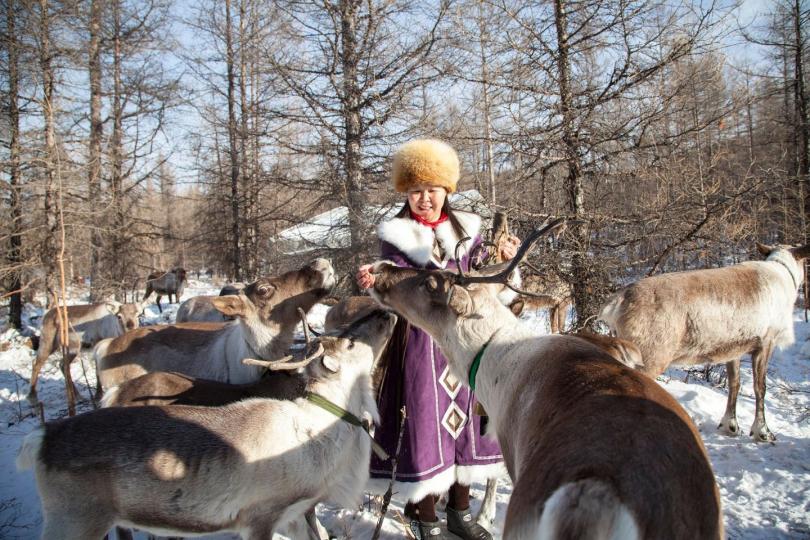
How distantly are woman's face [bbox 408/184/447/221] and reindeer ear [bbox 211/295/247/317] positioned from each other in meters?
1.72

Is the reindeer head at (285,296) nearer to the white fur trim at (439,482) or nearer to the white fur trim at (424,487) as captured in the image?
the white fur trim at (439,482)

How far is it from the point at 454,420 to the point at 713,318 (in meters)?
3.20

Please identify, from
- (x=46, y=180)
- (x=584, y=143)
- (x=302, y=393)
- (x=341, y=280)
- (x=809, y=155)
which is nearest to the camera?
(x=302, y=393)

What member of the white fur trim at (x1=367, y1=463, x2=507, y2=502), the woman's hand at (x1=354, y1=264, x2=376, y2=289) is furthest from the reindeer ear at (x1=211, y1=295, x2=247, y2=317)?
the white fur trim at (x1=367, y1=463, x2=507, y2=502)

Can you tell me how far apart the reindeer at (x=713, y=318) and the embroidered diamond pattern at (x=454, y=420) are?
219 centimetres

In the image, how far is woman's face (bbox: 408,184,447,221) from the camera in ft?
10.9

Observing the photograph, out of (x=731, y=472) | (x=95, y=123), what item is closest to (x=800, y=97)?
(x=731, y=472)

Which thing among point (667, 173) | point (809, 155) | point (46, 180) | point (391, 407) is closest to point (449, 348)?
point (391, 407)

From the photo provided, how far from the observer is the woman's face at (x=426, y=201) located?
3.32 metres

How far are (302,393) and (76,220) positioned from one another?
433 inches

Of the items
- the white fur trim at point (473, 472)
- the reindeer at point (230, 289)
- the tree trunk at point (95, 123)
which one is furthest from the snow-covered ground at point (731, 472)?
the tree trunk at point (95, 123)

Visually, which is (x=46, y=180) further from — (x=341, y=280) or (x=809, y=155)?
(x=809, y=155)

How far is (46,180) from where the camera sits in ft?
33.8

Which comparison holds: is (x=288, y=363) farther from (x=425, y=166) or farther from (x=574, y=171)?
(x=574, y=171)
